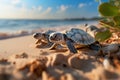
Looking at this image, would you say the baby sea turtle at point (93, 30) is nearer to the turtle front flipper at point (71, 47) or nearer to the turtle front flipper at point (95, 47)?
the turtle front flipper at point (95, 47)

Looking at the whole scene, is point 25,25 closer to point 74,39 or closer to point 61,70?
point 74,39

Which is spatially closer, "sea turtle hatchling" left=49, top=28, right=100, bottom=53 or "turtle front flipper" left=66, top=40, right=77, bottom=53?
"turtle front flipper" left=66, top=40, right=77, bottom=53

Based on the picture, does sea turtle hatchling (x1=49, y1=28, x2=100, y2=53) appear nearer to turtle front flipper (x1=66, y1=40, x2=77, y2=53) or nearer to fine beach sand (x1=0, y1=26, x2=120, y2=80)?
turtle front flipper (x1=66, y1=40, x2=77, y2=53)

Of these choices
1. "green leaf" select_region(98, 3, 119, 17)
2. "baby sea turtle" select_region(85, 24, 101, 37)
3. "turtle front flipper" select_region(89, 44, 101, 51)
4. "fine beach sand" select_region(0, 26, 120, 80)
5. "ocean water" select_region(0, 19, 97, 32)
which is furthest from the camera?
"ocean water" select_region(0, 19, 97, 32)

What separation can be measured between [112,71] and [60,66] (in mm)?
644

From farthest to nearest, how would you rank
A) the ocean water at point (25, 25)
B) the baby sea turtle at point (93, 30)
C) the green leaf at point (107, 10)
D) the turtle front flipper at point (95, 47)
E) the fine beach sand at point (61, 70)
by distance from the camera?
1. the ocean water at point (25, 25)
2. the baby sea turtle at point (93, 30)
3. the turtle front flipper at point (95, 47)
4. the green leaf at point (107, 10)
5. the fine beach sand at point (61, 70)

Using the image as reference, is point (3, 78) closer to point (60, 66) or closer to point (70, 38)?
point (60, 66)

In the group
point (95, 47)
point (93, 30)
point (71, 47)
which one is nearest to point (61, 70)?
point (71, 47)

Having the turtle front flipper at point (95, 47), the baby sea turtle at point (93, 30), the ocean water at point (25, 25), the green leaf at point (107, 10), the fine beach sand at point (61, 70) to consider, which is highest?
the green leaf at point (107, 10)

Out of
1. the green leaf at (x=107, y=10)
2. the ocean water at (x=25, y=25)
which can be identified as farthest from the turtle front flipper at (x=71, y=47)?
the ocean water at (x=25, y=25)

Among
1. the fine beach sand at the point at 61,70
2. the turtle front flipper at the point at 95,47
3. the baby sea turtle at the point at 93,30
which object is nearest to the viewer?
the fine beach sand at the point at 61,70

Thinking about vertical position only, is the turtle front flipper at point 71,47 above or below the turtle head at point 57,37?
below

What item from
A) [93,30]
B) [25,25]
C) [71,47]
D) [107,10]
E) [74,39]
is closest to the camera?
[107,10]

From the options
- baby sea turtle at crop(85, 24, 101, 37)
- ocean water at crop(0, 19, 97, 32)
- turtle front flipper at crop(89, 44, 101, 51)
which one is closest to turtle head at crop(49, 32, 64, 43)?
turtle front flipper at crop(89, 44, 101, 51)
